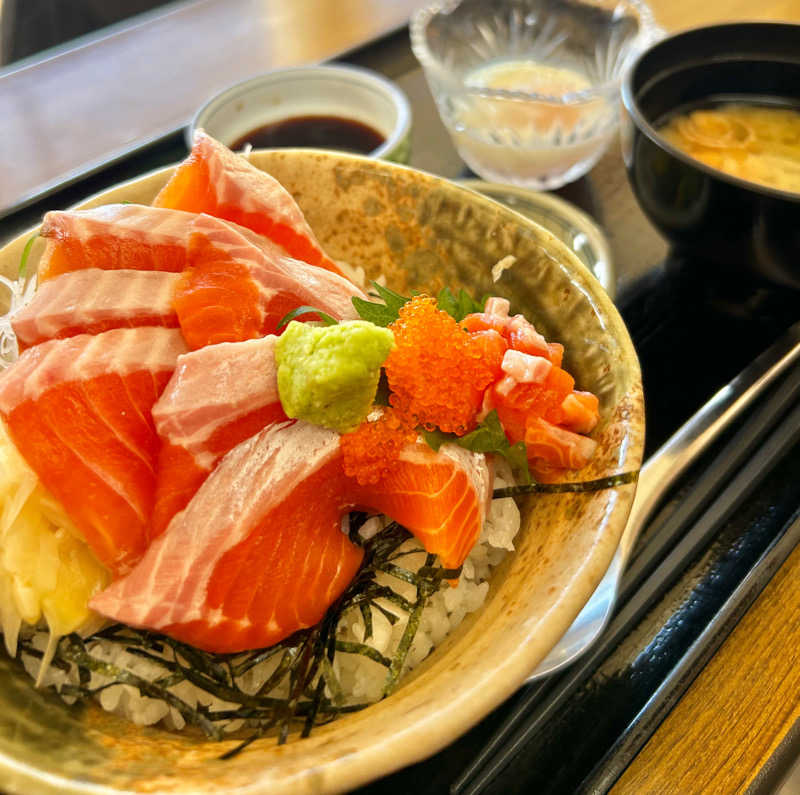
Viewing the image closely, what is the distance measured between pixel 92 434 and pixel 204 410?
171mm

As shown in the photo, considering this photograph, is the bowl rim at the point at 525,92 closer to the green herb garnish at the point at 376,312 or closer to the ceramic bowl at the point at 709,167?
the ceramic bowl at the point at 709,167

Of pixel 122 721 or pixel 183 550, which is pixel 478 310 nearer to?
pixel 183 550

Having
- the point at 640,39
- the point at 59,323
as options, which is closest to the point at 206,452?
the point at 59,323

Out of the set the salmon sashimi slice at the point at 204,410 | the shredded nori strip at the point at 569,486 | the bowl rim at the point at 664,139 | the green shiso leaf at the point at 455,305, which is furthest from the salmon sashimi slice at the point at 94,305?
the bowl rim at the point at 664,139

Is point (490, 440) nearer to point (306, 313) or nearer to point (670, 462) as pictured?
point (306, 313)

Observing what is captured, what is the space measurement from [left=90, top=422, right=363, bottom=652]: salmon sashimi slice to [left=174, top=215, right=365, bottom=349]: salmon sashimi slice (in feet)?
0.68

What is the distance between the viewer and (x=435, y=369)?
43.8 inches

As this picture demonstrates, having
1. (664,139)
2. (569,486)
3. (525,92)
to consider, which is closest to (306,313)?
(569,486)

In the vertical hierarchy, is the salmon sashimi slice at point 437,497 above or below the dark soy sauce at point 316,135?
below

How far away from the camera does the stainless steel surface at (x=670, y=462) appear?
132 cm

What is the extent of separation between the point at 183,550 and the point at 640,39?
2257 millimetres

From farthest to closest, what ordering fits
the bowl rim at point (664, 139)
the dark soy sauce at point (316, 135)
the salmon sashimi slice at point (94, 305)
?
the dark soy sauce at point (316, 135)
the bowl rim at point (664, 139)
the salmon sashimi slice at point (94, 305)

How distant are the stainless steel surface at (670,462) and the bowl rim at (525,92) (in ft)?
2.89

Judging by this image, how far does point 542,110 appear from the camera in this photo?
2.12 m
